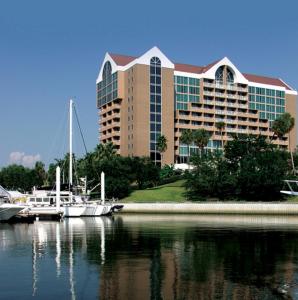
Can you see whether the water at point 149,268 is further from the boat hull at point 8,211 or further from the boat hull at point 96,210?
the boat hull at point 96,210

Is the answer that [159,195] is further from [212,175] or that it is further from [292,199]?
[292,199]

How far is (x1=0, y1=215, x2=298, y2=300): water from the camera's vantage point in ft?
87.4

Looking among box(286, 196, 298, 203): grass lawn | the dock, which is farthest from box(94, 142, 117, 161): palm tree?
Result: the dock

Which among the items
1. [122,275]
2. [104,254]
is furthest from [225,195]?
[122,275]

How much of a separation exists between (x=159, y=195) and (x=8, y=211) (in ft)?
211

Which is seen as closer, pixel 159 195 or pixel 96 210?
pixel 96 210

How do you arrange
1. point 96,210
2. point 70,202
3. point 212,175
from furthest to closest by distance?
point 212,175, point 96,210, point 70,202

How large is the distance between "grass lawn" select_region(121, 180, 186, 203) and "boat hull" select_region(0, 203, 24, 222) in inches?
2098

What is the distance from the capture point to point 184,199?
14288 centimetres

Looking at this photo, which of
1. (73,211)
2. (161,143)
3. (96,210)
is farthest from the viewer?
(161,143)

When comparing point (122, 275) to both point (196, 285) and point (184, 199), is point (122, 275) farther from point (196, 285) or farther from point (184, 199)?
point (184, 199)

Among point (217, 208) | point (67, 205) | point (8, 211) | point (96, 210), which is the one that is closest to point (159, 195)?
point (217, 208)

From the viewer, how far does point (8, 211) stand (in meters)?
87.6

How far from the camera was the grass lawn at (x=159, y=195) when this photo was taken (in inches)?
5605
